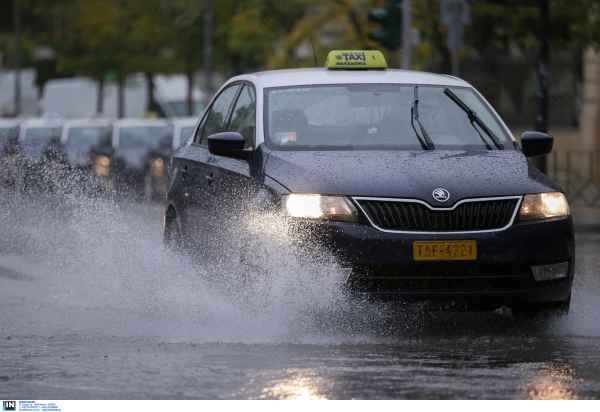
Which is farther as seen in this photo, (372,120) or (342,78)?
(342,78)

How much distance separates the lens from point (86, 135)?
25.6 meters

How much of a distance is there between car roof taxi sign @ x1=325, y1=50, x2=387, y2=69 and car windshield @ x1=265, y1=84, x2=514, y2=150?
0.69m

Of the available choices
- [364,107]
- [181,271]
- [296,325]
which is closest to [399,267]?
[296,325]

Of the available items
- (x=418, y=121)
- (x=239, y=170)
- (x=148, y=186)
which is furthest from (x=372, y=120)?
(x=148, y=186)

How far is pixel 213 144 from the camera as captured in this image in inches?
284

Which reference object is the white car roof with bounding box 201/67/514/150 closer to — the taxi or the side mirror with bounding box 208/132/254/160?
the taxi

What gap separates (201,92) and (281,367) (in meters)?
50.1

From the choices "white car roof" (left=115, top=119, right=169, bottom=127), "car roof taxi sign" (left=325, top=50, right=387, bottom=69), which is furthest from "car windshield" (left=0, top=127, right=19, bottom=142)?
"car roof taxi sign" (left=325, top=50, right=387, bottom=69)

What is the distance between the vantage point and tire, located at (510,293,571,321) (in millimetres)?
6832

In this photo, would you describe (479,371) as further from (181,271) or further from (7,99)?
(7,99)

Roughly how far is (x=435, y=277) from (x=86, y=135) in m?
20.2

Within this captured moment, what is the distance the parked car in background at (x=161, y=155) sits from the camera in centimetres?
2008

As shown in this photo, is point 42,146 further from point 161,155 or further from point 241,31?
point 241,31

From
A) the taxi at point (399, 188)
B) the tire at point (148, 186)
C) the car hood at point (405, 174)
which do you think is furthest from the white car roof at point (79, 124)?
the car hood at point (405, 174)
